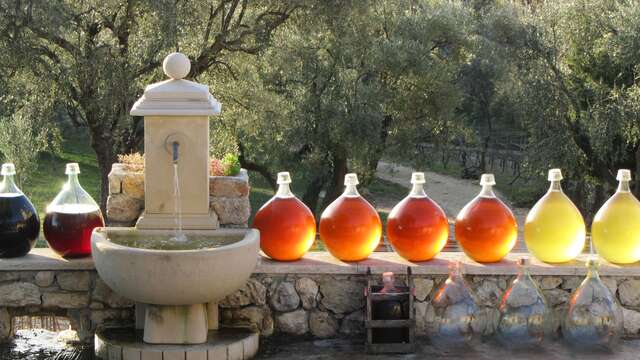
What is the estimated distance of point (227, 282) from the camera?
16.8 feet

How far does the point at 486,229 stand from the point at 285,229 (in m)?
1.32

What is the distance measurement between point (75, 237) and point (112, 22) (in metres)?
6.95

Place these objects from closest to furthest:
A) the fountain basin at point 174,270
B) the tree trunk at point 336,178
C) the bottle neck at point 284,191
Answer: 1. the fountain basin at point 174,270
2. the bottle neck at point 284,191
3. the tree trunk at point 336,178

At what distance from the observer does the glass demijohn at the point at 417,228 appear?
5.92 metres

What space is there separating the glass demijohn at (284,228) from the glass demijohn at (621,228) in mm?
1938

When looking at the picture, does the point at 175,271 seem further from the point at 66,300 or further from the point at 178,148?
the point at 66,300

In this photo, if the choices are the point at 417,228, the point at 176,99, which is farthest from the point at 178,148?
the point at 417,228

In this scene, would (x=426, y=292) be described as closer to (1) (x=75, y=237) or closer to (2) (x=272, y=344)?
(2) (x=272, y=344)

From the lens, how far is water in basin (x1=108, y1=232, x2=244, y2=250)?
213 inches

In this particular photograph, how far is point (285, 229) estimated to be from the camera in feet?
19.4

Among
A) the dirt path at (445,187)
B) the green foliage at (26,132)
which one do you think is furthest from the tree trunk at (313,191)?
the green foliage at (26,132)

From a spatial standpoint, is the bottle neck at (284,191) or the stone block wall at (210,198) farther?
the bottle neck at (284,191)

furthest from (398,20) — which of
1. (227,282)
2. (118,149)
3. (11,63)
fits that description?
(227,282)

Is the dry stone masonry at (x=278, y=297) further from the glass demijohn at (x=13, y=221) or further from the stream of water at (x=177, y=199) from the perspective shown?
the stream of water at (x=177, y=199)
